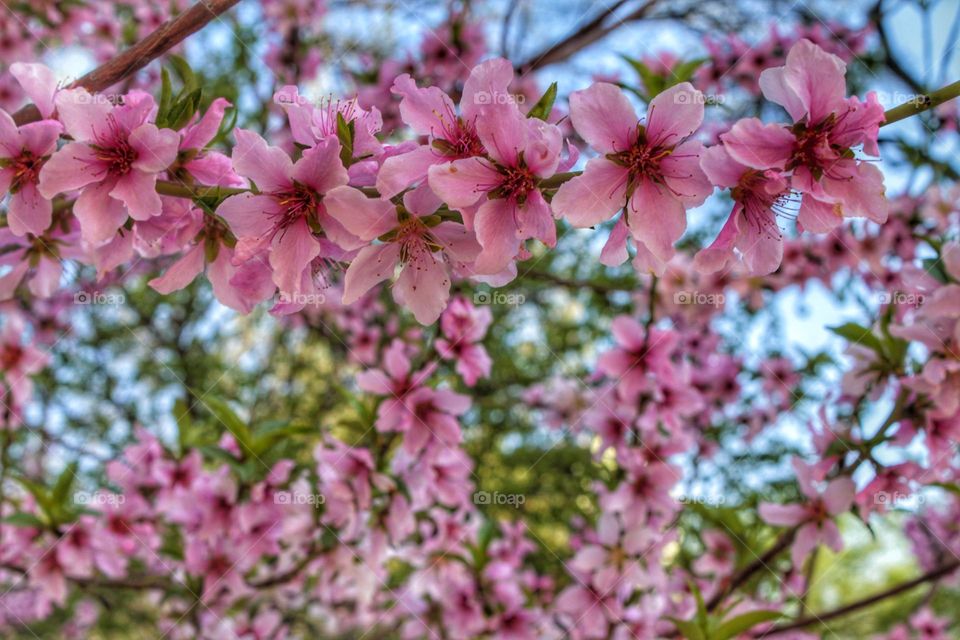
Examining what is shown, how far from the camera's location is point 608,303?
11.1 feet

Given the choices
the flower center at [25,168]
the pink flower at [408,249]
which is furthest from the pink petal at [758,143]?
the flower center at [25,168]

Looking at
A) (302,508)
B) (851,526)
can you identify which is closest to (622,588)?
(302,508)

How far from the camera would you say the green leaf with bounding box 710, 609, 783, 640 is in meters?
1.72

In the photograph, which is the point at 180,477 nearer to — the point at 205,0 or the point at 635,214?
the point at 205,0

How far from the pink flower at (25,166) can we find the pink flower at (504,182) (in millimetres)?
650

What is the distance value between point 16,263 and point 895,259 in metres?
3.27

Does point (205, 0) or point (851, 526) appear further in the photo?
point (851, 526)

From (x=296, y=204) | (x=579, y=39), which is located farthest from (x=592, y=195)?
(x=579, y=39)

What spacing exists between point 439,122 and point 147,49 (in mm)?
541

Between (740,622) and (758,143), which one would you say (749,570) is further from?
(758,143)

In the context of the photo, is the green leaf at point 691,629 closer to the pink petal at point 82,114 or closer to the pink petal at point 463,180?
the pink petal at point 463,180

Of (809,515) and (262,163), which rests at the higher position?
(262,163)

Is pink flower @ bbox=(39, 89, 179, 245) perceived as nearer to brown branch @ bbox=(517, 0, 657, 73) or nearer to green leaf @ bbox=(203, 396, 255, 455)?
green leaf @ bbox=(203, 396, 255, 455)

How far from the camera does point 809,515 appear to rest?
204 cm
